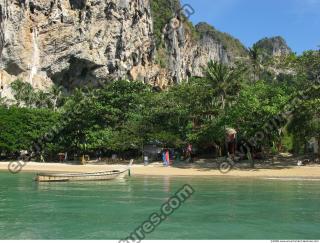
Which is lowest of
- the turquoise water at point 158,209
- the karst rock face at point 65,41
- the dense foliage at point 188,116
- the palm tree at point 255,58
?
the turquoise water at point 158,209

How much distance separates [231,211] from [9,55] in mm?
68538

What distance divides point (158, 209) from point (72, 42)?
6907 centimetres

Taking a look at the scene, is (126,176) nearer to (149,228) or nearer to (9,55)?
(149,228)

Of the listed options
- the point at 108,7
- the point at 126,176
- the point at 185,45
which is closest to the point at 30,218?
the point at 126,176

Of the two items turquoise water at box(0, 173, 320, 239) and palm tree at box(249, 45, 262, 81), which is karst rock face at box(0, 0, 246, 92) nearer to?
palm tree at box(249, 45, 262, 81)

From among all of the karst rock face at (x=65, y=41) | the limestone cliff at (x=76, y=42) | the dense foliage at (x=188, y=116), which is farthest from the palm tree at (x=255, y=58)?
the karst rock face at (x=65, y=41)

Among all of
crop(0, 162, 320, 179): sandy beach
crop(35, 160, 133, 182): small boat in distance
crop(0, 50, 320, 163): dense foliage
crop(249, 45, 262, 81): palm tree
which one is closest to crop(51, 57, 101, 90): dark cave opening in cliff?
crop(0, 50, 320, 163): dense foliage

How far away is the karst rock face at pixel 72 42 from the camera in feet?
261

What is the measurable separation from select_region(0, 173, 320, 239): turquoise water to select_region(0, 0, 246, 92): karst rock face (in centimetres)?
5519

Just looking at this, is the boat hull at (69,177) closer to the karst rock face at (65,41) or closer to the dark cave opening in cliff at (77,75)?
the karst rock face at (65,41)

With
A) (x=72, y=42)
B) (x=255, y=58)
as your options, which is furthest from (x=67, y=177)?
(x=72, y=42)

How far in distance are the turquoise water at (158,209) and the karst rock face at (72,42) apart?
55.2 metres

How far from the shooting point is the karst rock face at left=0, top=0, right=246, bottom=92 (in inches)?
3135

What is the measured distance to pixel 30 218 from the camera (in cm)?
1662
